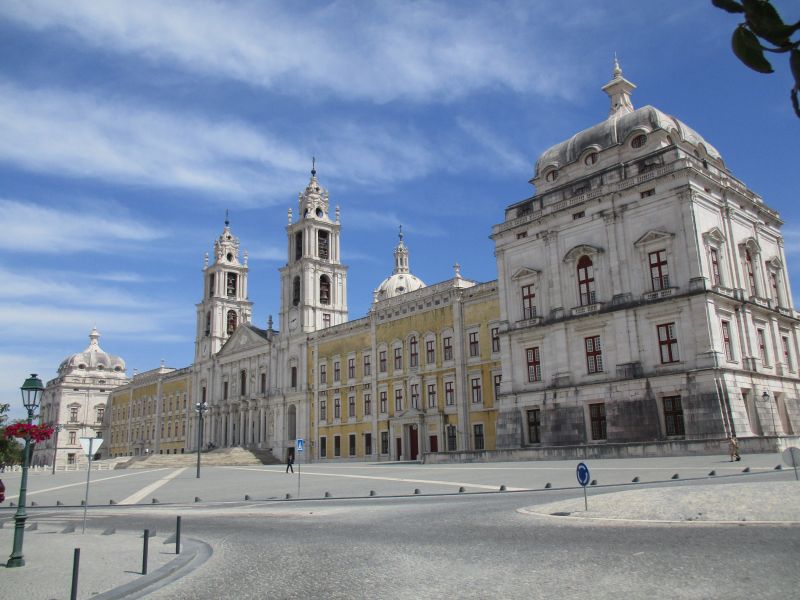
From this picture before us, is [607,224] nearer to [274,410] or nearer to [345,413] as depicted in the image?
[345,413]

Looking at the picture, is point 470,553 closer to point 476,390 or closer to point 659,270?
point 659,270

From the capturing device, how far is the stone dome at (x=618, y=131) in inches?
1510

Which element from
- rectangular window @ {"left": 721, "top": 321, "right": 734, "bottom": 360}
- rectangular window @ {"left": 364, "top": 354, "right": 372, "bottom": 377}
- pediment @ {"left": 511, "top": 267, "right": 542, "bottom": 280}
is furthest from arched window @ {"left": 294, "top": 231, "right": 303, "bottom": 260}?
rectangular window @ {"left": 721, "top": 321, "right": 734, "bottom": 360}

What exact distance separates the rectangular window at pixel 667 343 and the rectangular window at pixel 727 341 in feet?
6.96

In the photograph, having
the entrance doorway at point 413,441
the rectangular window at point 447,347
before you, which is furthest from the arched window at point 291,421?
the rectangular window at point 447,347

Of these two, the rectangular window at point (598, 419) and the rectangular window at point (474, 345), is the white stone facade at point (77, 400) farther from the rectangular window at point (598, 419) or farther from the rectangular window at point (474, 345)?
the rectangular window at point (598, 419)

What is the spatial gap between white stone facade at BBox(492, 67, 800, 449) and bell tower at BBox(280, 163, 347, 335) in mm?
27550

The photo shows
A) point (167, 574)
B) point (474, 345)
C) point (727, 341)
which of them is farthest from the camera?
point (474, 345)

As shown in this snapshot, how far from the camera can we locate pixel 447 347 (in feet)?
165

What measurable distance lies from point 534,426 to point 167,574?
31.1 metres

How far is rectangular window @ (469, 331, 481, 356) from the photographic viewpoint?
4809cm

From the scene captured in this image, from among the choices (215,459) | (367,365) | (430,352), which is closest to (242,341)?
(215,459)

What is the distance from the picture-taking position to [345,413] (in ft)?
193

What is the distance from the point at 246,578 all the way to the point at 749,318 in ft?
106
